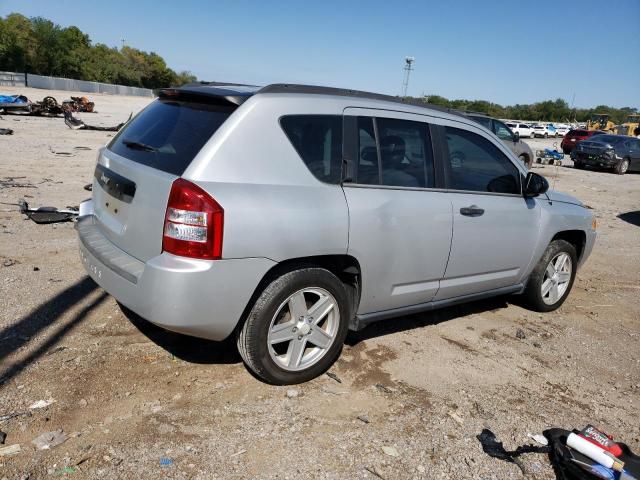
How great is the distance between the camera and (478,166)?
4.25m

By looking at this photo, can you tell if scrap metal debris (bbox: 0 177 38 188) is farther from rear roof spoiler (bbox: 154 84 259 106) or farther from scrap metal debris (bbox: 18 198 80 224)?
rear roof spoiler (bbox: 154 84 259 106)

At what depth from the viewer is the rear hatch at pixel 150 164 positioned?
2.92 metres

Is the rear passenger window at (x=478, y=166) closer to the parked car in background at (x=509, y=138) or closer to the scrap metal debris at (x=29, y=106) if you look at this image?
the parked car in background at (x=509, y=138)

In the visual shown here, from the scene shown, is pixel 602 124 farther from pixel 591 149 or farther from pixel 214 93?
pixel 214 93

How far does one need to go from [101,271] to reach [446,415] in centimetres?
234

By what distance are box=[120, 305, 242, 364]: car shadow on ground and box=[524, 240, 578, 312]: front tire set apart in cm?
295

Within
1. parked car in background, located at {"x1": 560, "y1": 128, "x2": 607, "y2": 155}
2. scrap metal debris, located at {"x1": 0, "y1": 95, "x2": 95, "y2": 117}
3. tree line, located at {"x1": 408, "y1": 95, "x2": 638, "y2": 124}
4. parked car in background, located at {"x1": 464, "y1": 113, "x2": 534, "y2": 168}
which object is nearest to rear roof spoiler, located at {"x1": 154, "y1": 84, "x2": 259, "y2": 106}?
parked car in background, located at {"x1": 464, "y1": 113, "x2": 534, "y2": 168}

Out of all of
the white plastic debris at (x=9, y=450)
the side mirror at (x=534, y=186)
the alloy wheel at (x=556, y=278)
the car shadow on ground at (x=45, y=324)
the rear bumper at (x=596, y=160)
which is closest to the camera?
the white plastic debris at (x=9, y=450)

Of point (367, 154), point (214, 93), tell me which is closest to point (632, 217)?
point (367, 154)

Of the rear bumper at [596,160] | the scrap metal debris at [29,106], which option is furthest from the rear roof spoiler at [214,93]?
the rear bumper at [596,160]

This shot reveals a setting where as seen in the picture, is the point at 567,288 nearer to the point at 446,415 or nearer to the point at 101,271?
the point at 446,415

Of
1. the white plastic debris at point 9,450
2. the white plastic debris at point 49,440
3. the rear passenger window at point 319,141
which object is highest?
the rear passenger window at point 319,141

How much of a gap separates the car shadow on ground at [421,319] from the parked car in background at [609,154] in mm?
19248

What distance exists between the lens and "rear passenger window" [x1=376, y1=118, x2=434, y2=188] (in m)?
3.61
